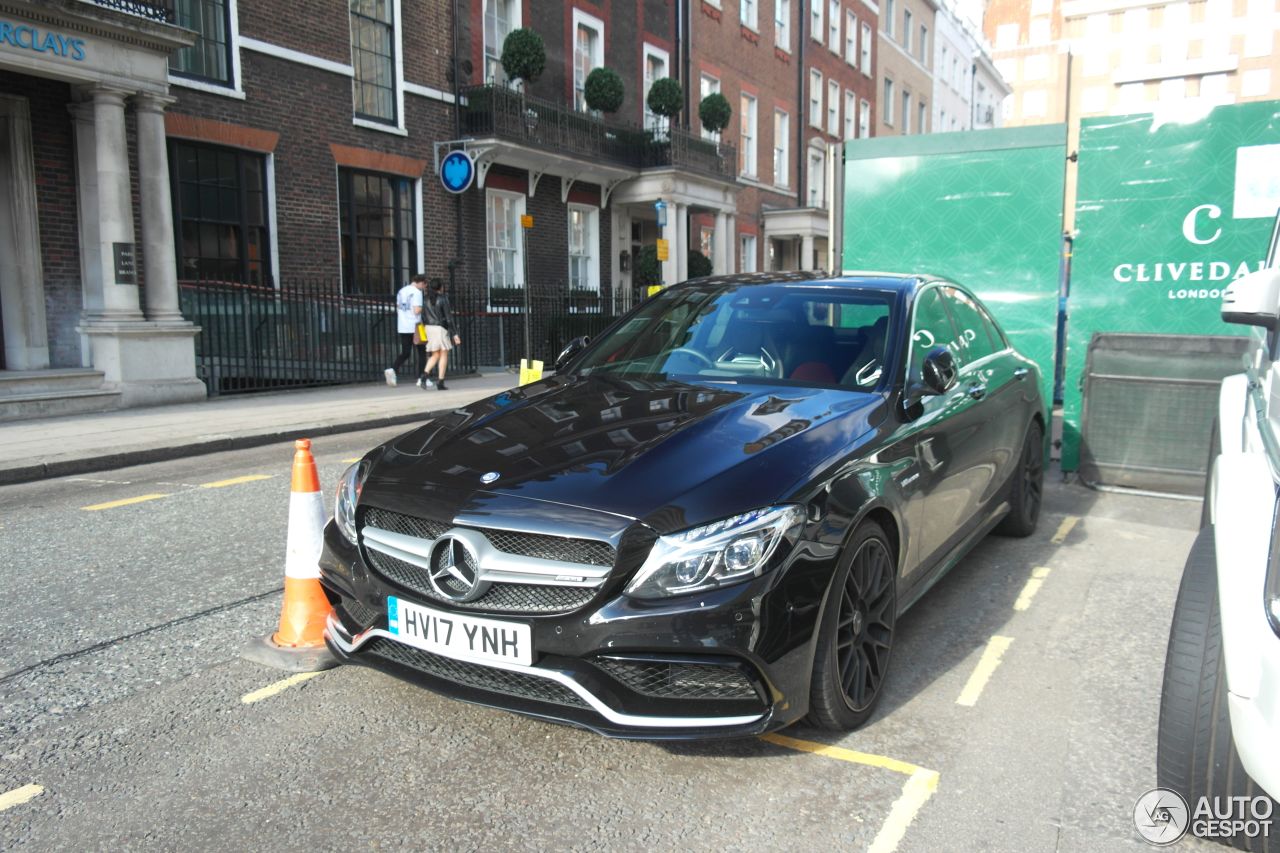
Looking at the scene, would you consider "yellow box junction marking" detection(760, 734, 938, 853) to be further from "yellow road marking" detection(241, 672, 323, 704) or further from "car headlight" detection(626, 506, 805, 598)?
"yellow road marking" detection(241, 672, 323, 704)

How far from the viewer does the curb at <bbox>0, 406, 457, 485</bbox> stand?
8.12 metres

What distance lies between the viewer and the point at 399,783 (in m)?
2.82

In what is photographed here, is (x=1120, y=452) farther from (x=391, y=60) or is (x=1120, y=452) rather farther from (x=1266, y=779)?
(x=391, y=60)

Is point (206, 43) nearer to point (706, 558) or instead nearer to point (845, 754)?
point (706, 558)

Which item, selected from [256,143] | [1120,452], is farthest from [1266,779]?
[256,143]

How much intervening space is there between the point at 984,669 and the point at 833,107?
34492 mm

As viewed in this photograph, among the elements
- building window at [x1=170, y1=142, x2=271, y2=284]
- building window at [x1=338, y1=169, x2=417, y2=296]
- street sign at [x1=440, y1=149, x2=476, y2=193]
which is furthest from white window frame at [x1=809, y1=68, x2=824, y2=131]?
building window at [x1=170, y1=142, x2=271, y2=284]

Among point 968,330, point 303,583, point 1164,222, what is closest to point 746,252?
point 1164,222

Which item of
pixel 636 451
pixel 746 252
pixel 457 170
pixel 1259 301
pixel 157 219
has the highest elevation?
pixel 457 170

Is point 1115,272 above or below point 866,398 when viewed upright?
above

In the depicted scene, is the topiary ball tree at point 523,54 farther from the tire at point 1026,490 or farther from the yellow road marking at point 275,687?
the yellow road marking at point 275,687

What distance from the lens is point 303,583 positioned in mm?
3715

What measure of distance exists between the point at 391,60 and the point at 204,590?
48.4 feet

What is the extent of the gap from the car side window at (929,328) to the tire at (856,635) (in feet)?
3.36
